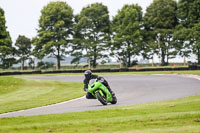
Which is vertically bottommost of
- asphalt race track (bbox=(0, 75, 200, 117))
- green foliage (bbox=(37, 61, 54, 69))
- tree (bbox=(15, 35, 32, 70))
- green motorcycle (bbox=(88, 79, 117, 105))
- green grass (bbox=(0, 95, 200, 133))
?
asphalt race track (bbox=(0, 75, 200, 117))

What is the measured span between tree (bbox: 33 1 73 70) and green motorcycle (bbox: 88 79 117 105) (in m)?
64.0

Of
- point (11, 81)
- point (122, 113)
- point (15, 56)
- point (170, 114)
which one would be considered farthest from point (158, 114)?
point (15, 56)

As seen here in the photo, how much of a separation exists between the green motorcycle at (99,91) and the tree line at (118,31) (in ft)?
179

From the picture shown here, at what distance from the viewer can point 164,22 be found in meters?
73.9

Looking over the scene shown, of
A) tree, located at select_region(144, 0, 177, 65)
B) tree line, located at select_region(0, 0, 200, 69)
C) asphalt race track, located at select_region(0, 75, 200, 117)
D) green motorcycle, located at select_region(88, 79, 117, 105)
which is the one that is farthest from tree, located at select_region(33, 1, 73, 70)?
green motorcycle, located at select_region(88, 79, 117, 105)

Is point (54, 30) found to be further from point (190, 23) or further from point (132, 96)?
point (132, 96)

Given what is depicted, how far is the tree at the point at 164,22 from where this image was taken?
73.1 meters

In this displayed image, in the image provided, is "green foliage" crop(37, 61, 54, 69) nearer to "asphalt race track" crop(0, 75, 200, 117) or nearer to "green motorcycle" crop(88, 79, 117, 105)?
"asphalt race track" crop(0, 75, 200, 117)

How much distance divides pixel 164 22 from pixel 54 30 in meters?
21.5

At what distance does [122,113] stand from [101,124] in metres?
2.05

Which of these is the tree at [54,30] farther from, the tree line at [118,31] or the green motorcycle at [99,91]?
the green motorcycle at [99,91]

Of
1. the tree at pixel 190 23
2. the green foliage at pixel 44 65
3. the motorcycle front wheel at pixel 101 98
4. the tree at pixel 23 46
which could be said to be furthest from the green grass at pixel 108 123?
the tree at pixel 23 46

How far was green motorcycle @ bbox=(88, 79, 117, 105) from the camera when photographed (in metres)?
14.7

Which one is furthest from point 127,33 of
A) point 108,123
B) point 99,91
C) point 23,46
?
point 108,123
